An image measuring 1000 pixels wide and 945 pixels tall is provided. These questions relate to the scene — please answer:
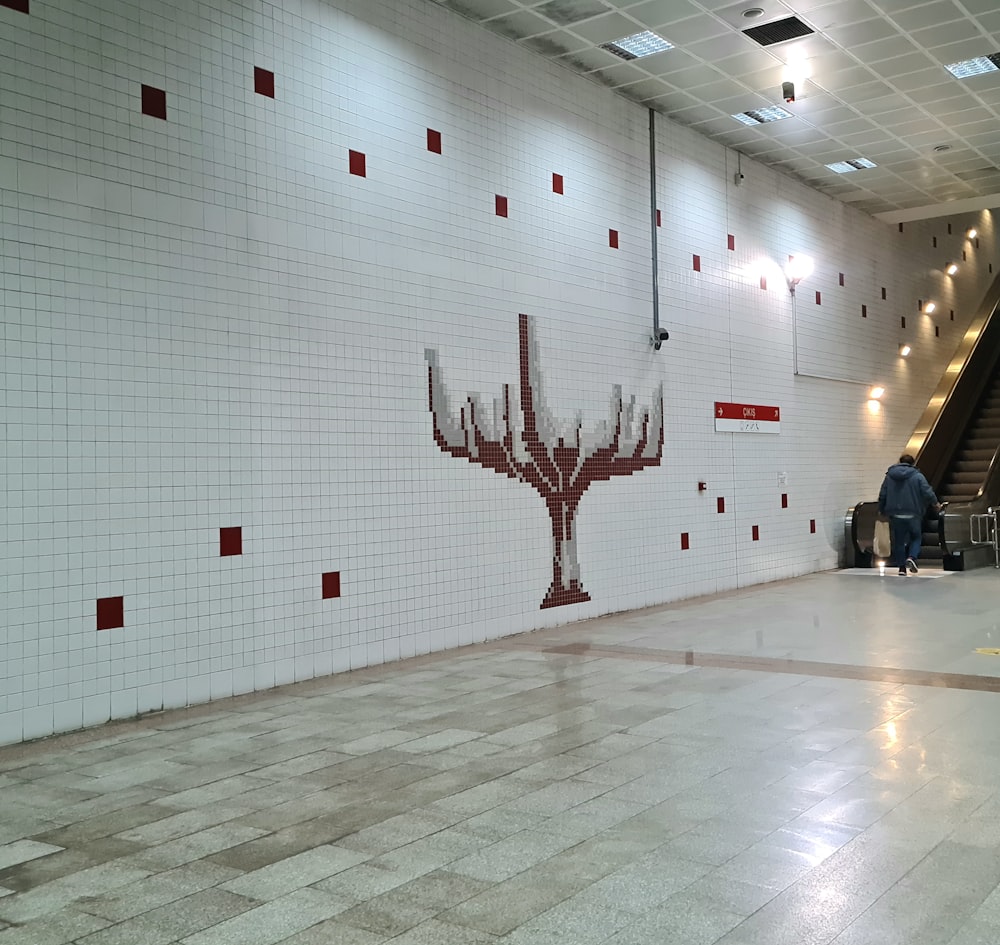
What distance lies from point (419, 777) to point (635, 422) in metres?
5.48

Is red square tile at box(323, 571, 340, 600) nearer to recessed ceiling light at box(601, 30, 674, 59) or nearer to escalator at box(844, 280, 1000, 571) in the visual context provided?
recessed ceiling light at box(601, 30, 674, 59)

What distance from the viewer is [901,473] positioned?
11.3 metres

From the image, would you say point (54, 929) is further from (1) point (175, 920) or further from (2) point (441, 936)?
(2) point (441, 936)

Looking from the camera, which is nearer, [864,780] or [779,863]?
[779,863]

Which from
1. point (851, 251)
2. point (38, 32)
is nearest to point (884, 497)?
point (851, 251)

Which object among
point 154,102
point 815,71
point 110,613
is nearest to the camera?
point 110,613

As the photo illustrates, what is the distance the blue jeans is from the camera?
1131cm

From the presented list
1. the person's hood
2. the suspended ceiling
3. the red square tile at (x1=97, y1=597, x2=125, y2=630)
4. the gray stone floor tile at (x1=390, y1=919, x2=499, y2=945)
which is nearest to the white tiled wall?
the red square tile at (x1=97, y1=597, x2=125, y2=630)

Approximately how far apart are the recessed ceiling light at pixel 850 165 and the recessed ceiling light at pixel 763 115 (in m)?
1.85

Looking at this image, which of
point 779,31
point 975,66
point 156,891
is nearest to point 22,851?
point 156,891

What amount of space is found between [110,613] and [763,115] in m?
7.55

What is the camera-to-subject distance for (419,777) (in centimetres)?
399

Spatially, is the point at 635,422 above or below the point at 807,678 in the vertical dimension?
above

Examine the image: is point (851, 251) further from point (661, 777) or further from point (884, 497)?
point (661, 777)
